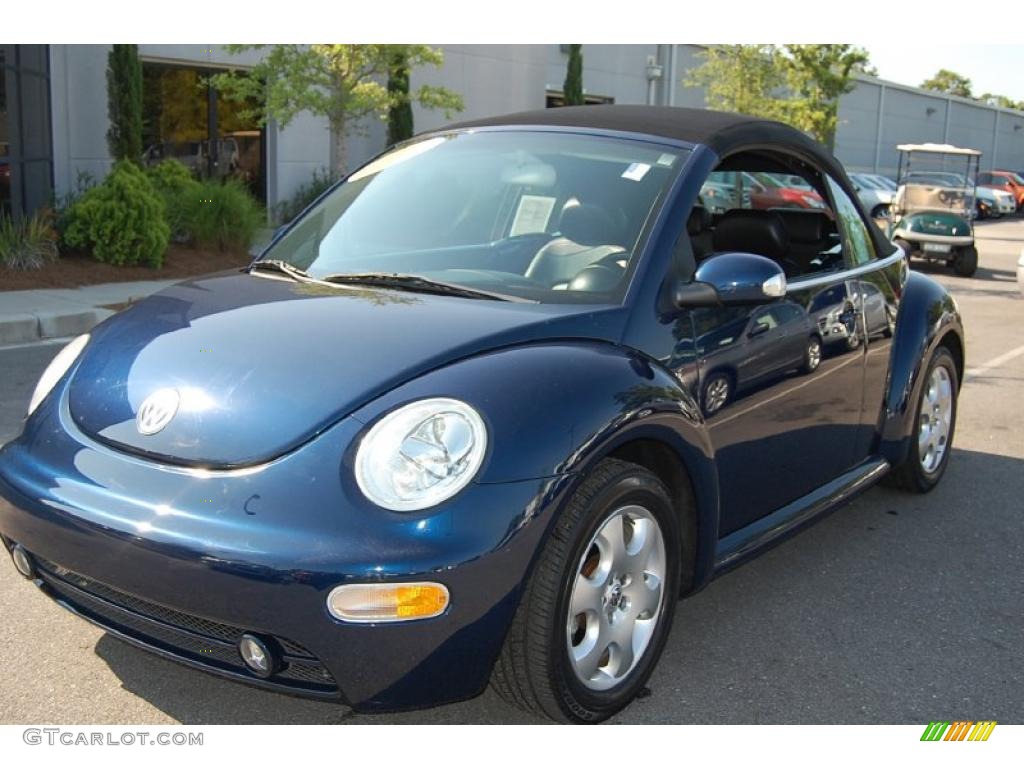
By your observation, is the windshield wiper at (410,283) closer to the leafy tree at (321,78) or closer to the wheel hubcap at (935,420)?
the wheel hubcap at (935,420)

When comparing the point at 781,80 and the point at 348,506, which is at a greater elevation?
the point at 781,80

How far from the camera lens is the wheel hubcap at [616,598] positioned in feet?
9.42

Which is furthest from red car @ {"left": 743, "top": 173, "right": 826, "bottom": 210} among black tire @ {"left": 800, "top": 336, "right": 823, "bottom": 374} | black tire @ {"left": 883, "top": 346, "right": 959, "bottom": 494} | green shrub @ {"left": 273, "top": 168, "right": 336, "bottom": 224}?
green shrub @ {"left": 273, "top": 168, "right": 336, "bottom": 224}

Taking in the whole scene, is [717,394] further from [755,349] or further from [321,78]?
[321,78]

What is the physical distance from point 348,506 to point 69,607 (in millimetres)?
903

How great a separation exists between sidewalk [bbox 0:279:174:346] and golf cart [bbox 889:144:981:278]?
417 inches

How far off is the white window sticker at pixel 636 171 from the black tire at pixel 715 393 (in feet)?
2.29

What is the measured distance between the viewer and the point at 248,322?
3.13 m

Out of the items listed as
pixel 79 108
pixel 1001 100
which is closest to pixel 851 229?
pixel 79 108

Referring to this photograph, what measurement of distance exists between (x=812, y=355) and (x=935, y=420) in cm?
165

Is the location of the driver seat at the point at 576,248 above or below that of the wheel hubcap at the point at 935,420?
above

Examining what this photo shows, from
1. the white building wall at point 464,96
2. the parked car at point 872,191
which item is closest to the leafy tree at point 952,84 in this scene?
the white building wall at point 464,96
